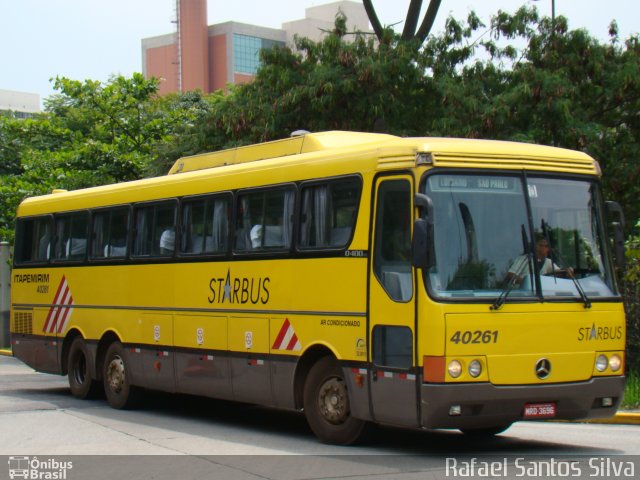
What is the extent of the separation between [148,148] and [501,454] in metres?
25.3

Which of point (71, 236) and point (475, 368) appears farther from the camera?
point (71, 236)

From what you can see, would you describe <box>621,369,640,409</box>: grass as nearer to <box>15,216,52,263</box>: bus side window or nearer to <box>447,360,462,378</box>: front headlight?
<box>447,360,462,378</box>: front headlight

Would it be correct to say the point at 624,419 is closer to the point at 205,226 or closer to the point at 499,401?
the point at 499,401

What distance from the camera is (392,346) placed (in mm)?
11500

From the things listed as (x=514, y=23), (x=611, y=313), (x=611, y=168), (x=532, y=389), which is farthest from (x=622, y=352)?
(x=514, y=23)

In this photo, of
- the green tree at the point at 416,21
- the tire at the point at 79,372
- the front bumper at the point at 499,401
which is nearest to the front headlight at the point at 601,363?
the front bumper at the point at 499,401

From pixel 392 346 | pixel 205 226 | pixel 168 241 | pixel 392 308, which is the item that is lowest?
pixel 392 346

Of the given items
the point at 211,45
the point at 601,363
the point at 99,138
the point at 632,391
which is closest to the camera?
the point at 601,363

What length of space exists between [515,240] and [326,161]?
2583 millimetres

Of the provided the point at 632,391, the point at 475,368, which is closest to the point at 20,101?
the point at 632,391

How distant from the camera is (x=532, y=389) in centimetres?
1126

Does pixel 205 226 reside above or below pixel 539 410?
above

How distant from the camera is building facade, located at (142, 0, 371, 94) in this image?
131875 millimetres

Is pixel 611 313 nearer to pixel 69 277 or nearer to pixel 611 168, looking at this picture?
pixel 69 277
